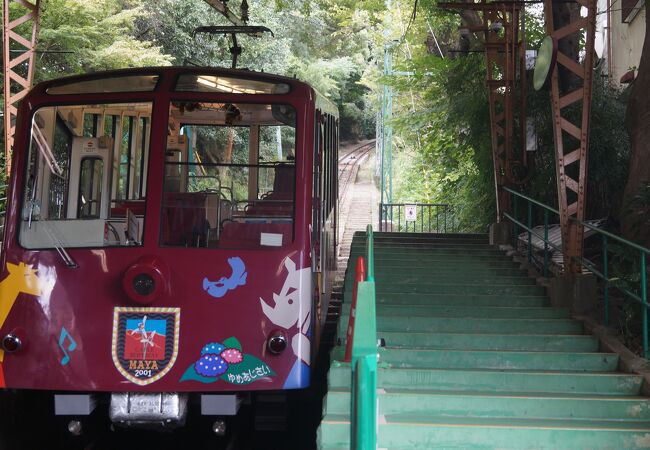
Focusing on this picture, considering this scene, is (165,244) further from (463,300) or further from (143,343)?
(463,300)

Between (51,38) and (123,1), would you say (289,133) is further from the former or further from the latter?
(123,1)

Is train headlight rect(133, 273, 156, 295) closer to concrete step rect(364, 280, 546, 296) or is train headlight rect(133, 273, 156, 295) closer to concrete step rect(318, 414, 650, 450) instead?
concrete step rect(318, 414, 650, 450)

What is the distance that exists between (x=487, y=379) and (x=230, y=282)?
7.33 ft

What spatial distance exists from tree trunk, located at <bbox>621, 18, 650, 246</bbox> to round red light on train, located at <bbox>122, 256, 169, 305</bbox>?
4.90m

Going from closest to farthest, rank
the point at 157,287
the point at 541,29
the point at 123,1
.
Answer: the point at 157,287 → the point at 541,29 → the point at 123,1

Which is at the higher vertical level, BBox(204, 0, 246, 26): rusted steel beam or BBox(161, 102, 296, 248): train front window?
BBox(204, 0, 246, 26): rusted steel beam

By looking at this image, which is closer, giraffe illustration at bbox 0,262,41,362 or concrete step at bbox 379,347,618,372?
giraffe illustration at bbox 0,262,41,362

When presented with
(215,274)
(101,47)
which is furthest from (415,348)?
(101,47)

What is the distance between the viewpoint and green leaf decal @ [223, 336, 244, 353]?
5.76 meters

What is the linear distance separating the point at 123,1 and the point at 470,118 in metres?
14.3

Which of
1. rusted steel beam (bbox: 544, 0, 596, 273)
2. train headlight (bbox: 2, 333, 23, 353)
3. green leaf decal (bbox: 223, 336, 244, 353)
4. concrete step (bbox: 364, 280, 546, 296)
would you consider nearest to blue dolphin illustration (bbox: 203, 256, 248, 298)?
green leaf decal (bbox: 223, 336, 244, 353)

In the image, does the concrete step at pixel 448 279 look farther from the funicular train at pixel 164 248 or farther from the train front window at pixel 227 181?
the train front window at pixel 227 181

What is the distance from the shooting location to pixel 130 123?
21.9 feet

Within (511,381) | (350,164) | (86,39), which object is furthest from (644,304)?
(350,164)
